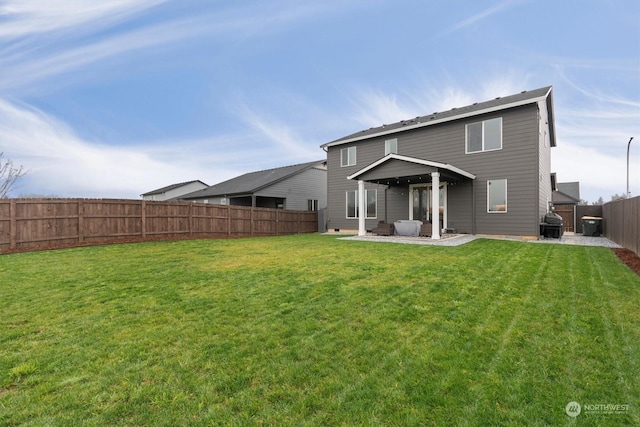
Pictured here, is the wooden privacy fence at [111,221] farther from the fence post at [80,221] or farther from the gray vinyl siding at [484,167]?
the gray vinyl siding at [484,167]

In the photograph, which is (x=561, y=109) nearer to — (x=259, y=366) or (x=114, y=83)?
(x=259, y=366)

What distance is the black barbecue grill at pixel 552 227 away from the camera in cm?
1172

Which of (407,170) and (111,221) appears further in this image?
(407,170)

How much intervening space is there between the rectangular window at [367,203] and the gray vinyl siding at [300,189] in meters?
5.98

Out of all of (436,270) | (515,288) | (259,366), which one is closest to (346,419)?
(259,366)

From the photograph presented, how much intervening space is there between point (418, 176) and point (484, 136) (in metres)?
3.53

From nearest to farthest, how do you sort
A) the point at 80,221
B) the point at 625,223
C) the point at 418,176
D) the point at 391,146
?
1. the point at 625,223
2. the point at 80,221
3. the point at 418,176
4. the point at 391,146

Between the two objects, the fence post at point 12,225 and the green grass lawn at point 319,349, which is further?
the fence post at point 12,225

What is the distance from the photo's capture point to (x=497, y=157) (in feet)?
39.6

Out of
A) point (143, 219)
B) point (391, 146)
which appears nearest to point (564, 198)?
point (391, 146)

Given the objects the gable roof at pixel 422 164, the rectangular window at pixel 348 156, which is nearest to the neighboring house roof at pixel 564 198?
the gable roof at pixel 422 164

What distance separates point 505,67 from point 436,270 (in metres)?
14.0

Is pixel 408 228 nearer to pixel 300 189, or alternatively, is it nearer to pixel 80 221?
pixel 300 189

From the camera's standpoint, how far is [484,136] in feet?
40.8
